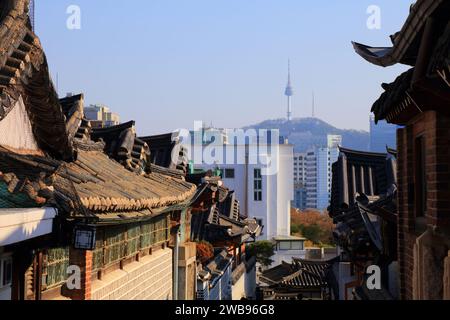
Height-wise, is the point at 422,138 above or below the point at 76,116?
below

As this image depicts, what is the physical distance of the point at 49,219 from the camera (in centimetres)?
628

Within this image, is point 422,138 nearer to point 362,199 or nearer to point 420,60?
point 420,60

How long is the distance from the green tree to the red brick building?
43.9 meters

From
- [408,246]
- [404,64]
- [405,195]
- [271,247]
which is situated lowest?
[271,247]

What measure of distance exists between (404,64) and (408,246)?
7.28 feet

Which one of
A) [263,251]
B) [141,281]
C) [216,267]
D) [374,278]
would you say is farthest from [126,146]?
[263,251]

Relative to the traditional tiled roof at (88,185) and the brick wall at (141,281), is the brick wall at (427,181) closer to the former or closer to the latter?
the traditional tiled roof at (88,185)

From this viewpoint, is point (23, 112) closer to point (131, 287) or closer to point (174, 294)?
point (131, 287)

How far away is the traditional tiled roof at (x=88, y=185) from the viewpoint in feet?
21.8

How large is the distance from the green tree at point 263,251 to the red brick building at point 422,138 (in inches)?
1727

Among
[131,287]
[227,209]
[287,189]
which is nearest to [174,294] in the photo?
[131,287]

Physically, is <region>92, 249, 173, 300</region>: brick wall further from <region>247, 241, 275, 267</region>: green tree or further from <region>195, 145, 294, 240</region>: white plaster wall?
<region>195, 145, 294, 240</region>: white plaster wall

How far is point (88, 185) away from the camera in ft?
31.7

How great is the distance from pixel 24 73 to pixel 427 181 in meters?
4.44
